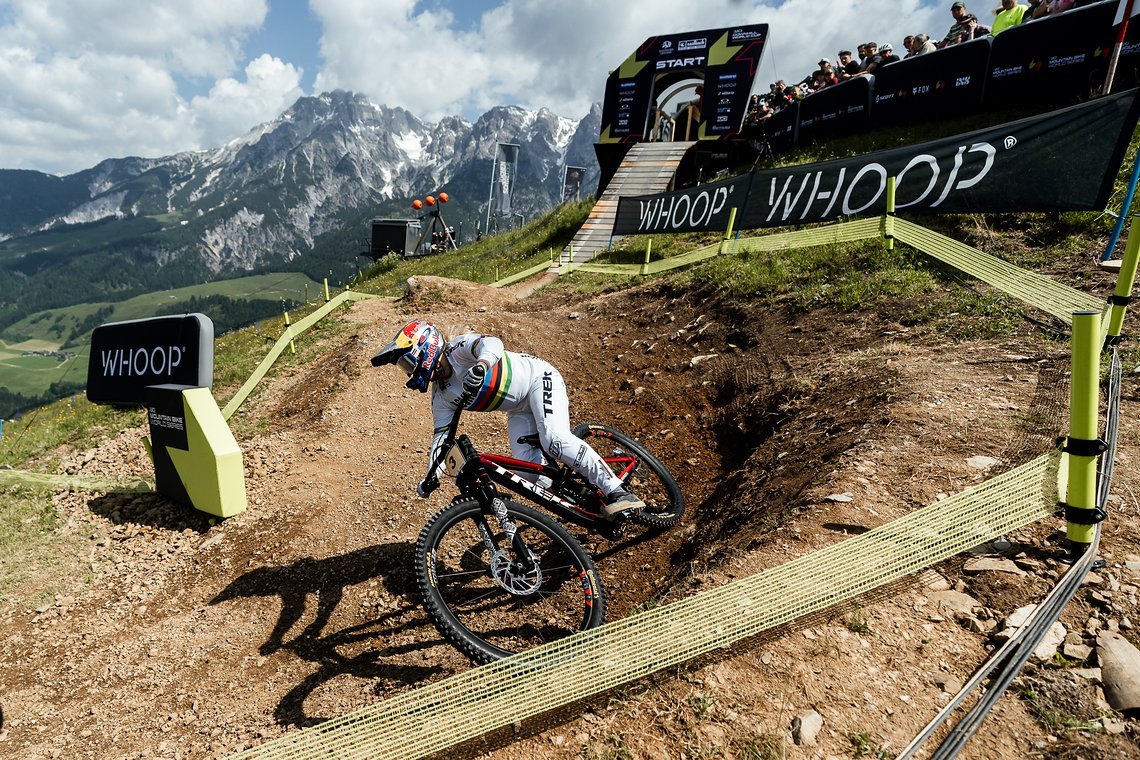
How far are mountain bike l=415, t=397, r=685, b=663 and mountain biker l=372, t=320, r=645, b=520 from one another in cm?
18

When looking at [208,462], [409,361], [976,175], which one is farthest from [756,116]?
[208,462]

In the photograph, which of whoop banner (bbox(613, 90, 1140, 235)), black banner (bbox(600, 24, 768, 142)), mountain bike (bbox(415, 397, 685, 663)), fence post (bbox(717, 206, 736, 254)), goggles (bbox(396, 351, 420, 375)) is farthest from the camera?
black banner (bbox(600, 24, 768, 142))

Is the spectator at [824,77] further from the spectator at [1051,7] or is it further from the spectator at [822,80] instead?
the spectator at [1051,7]

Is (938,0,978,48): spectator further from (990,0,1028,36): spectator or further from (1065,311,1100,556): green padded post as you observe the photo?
(1065,311,1100,556): green padded post

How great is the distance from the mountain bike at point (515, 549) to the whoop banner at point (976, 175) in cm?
775

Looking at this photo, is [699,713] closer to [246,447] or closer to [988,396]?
[988,396]

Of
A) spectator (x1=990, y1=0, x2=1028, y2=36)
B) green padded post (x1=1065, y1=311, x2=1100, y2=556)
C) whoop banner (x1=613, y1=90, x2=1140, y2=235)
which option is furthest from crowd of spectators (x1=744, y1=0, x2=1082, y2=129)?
green padded post (x1=1065, y1=311, x2=1100, y2=556)

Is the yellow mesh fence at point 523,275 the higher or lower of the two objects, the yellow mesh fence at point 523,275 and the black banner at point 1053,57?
the lower

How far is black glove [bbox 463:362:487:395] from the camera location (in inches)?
187

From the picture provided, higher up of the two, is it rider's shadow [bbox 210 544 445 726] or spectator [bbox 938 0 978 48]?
spectator [bbox 938 0 978 48]

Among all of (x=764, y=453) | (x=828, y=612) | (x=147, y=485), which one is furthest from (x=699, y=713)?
(x=147, y=485)

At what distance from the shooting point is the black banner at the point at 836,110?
56.6 feet

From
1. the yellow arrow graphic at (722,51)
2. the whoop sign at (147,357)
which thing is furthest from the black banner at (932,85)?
the whoop sign at (147,357)

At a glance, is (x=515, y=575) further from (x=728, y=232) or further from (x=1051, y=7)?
(x=1051, y=7)
